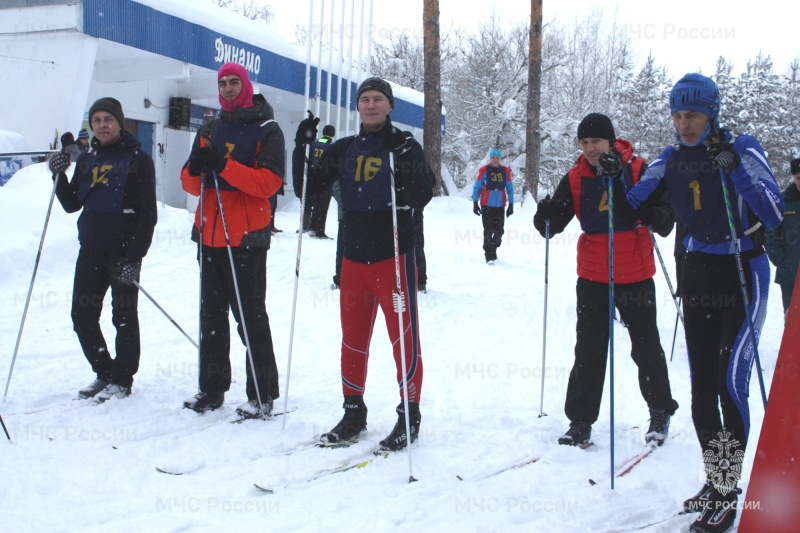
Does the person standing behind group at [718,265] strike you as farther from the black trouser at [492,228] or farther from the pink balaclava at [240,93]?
the black trouser at [492,228]

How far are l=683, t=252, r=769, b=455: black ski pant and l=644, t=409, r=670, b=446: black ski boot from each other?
830mm

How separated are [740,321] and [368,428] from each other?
2122 millimetres

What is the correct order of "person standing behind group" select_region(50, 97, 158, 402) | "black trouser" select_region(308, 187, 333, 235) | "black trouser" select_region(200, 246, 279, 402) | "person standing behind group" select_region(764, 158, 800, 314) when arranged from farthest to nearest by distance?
"black trouser" select_region(308, 187, 333, 235) < "person standing behind group" select_region(764, 158, 800, 314) < "person standing behind group" select_region(50, 97, 158, 402) < "black trouser" select_region(200, 246, 279, 402)

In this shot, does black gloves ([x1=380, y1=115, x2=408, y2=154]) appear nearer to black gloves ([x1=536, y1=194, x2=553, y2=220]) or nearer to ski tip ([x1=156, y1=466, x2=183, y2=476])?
black gloves ([x1=536, y1=194, x2=553, y2=220])

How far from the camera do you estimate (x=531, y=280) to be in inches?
371

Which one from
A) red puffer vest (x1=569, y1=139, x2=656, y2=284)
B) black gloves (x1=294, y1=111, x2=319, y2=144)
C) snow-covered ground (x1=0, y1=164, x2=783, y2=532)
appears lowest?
snow-covered ground (x1=0, y1=164, x2=783, y2=532)

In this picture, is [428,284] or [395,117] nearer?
[428,284]

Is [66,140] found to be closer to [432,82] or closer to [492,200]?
[492,200]

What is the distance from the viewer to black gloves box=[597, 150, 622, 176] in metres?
3.35

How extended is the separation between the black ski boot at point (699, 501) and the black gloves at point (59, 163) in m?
4.03

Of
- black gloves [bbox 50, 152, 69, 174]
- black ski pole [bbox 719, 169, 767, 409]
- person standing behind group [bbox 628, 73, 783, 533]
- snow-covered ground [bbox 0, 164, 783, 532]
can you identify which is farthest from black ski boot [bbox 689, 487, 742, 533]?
black gloves [bbox 50, 152, 69, 174]

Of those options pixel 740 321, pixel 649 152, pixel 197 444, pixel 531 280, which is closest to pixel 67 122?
pixel 531 280

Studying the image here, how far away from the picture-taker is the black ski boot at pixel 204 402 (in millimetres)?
4055

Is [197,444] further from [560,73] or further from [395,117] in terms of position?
[560,73]
